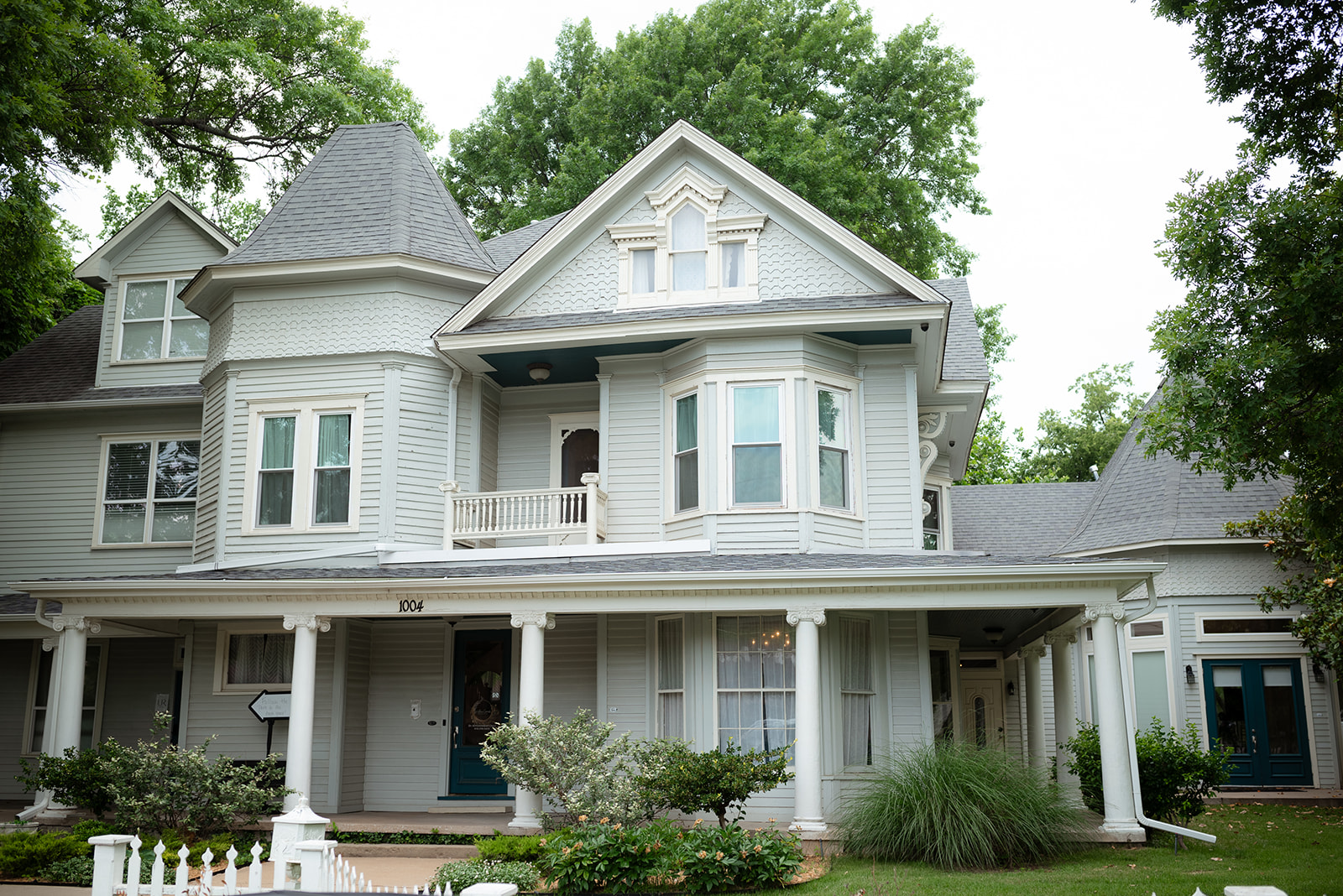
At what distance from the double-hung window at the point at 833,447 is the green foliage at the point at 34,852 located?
365 inches

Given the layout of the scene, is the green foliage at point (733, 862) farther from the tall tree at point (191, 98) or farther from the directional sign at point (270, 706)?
the tall tree at point (191, 98)

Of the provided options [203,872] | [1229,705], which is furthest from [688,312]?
[1229,705]

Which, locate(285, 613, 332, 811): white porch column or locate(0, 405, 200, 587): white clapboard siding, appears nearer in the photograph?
locate(285, 613, 332, 811): white porch column

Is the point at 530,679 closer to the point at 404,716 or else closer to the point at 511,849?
the point at 511,849

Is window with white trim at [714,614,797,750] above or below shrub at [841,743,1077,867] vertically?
above

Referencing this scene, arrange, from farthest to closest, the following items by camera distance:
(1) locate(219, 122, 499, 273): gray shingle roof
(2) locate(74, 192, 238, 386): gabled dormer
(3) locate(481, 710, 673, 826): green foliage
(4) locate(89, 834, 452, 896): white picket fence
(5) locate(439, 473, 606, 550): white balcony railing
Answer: (2) locate(74, 192, 238, 386): gabled dormer
(1) locate(219, 122, 499, 273): gray shingle roof
(5) locate(439, 473, 606, 550): white balcony railing
(3) locate(481, 710, 673, 826): green foliage
(4) locate(89, 834, 452, 896): white picket fence

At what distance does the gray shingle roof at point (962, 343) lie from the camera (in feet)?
55.8

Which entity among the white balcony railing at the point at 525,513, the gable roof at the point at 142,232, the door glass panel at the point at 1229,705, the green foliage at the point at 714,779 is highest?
the gable roof at the point at 142,232

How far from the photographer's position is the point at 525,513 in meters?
15.1

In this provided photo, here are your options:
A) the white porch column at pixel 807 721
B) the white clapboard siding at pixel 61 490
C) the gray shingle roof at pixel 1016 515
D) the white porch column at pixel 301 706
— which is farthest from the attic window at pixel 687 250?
the gray shingle roof at pixel 1016 515

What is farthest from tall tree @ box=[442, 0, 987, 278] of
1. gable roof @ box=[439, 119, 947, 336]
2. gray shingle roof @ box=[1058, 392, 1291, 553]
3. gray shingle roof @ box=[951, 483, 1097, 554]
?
gable roof @ box=[439, 119, 947, 336]

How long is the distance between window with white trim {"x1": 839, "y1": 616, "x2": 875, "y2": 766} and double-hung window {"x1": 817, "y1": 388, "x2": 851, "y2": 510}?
5.27 feet

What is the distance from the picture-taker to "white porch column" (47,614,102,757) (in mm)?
13742

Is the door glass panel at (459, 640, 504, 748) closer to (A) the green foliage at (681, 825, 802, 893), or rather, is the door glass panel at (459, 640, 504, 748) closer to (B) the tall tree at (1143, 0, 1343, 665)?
(A) the green foliage at (681, 825, 802, 893)
